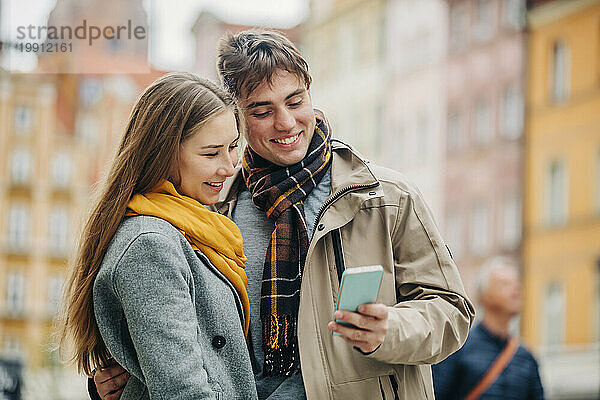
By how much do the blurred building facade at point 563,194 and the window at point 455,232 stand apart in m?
1.26

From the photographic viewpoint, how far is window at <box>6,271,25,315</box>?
14461 mm

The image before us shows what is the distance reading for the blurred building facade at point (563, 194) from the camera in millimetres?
13016

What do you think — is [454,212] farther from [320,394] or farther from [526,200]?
[320,394]

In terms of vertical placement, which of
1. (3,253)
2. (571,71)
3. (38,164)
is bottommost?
(3,253)

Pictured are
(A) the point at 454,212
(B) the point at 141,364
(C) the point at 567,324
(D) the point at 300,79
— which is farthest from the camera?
(A) the point at 454,212

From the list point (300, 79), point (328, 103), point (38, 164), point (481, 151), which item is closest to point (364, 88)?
point (328, 103)

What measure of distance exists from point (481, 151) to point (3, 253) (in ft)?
23.6

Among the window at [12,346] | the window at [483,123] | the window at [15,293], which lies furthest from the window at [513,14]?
the window at [12,346]

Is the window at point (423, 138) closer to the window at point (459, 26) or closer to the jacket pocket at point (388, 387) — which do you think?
the window at point (459, 26)

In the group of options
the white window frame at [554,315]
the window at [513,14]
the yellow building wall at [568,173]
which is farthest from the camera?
the window at [513,14]

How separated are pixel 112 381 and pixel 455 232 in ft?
45.5

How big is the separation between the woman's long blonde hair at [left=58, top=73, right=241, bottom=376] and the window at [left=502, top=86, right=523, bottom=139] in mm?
13118

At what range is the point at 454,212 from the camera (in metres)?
15.8

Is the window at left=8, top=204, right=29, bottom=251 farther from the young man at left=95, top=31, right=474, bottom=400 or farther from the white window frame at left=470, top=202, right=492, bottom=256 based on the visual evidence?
the young man at left=95, top=31, right=474, bottom=400
